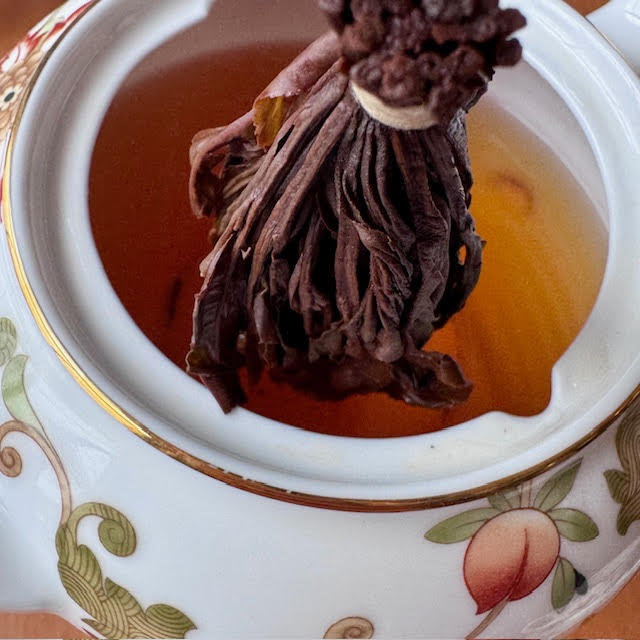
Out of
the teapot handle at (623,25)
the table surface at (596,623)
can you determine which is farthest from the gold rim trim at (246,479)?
the table surface at (596,623)

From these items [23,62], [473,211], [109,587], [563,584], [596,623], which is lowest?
[596,623]

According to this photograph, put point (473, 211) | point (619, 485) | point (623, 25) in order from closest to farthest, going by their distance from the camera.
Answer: point (619, 485) → point (623, 25) → point (473, 211)

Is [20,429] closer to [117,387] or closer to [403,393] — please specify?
[117,387]

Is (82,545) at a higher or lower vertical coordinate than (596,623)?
higher

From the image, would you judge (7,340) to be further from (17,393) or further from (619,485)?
(619,485)

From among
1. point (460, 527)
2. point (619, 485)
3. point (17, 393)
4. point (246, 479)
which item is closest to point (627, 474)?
point (619, 485)

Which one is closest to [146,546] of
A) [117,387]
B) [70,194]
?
[117,387]

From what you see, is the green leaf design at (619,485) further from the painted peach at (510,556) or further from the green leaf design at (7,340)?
the green leaf design at (7,340)
